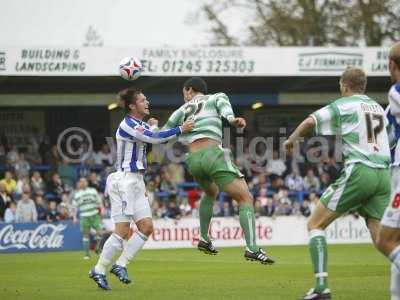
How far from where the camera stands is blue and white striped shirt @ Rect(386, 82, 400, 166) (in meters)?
9.04

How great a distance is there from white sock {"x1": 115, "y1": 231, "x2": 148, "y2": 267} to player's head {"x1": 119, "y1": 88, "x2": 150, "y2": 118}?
162 centimetres

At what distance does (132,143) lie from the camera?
42.1ft

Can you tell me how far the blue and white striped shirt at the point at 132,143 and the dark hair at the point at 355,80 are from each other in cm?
346

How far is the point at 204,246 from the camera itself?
1280cm

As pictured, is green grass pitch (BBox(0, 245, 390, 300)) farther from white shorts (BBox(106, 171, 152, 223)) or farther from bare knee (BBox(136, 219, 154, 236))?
white shorts (BBox(106, 171, 152, 223))

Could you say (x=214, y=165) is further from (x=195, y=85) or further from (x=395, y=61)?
(x=395, y=61)

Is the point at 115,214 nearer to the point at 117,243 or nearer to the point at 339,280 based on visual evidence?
the point at 117,243

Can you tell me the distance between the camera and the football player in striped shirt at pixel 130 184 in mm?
12633

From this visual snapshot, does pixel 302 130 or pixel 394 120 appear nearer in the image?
pixel 302 130

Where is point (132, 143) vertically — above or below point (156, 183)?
below

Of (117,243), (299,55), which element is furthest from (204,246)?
(299,55)

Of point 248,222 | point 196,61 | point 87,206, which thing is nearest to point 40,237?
point 87,206

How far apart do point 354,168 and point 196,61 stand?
19162 mm

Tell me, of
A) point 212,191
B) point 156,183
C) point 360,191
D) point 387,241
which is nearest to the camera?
point 387,241
